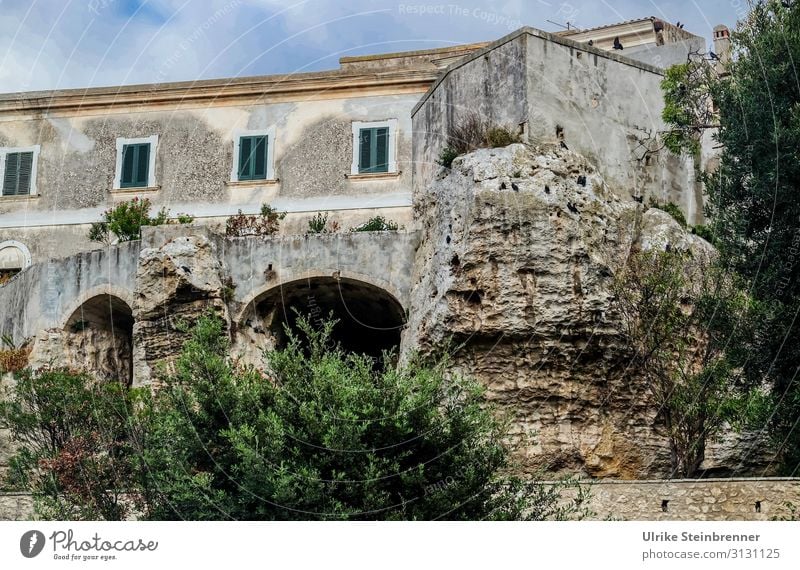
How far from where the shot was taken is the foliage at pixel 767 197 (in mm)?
18766

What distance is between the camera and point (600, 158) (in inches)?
918

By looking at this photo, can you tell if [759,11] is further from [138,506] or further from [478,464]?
[138,506]

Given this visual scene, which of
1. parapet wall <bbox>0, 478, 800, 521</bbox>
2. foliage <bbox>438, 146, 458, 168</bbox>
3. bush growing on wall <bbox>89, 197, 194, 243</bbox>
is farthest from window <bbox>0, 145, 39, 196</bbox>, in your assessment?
parapet wall <bbox>0, 478, 800, 521</bbox>

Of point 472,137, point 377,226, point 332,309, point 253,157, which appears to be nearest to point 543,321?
point 472,137

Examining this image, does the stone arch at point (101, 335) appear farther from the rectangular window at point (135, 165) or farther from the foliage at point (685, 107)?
the foliage at point (685, 107)

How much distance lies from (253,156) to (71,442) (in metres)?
9.51

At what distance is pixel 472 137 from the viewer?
23.2m

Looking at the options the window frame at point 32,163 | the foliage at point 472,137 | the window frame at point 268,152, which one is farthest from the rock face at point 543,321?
the window frame at point 32,163

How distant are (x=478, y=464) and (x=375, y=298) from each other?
7403 mm

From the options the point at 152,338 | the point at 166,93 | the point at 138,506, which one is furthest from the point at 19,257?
the point at 138,506

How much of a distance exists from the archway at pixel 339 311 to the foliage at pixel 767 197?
694 centimetres

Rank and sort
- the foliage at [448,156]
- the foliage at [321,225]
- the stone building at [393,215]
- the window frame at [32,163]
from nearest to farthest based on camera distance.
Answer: the stone building at [393,215]
the foliage at [448,156]
the foliage at [321,225]
the window frame at [32,163]

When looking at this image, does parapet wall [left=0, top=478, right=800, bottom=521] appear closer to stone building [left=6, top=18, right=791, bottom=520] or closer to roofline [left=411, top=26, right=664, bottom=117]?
stone building [left=6, top=18, right=791, bottom=520]

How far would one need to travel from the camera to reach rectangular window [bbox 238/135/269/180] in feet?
95.2
